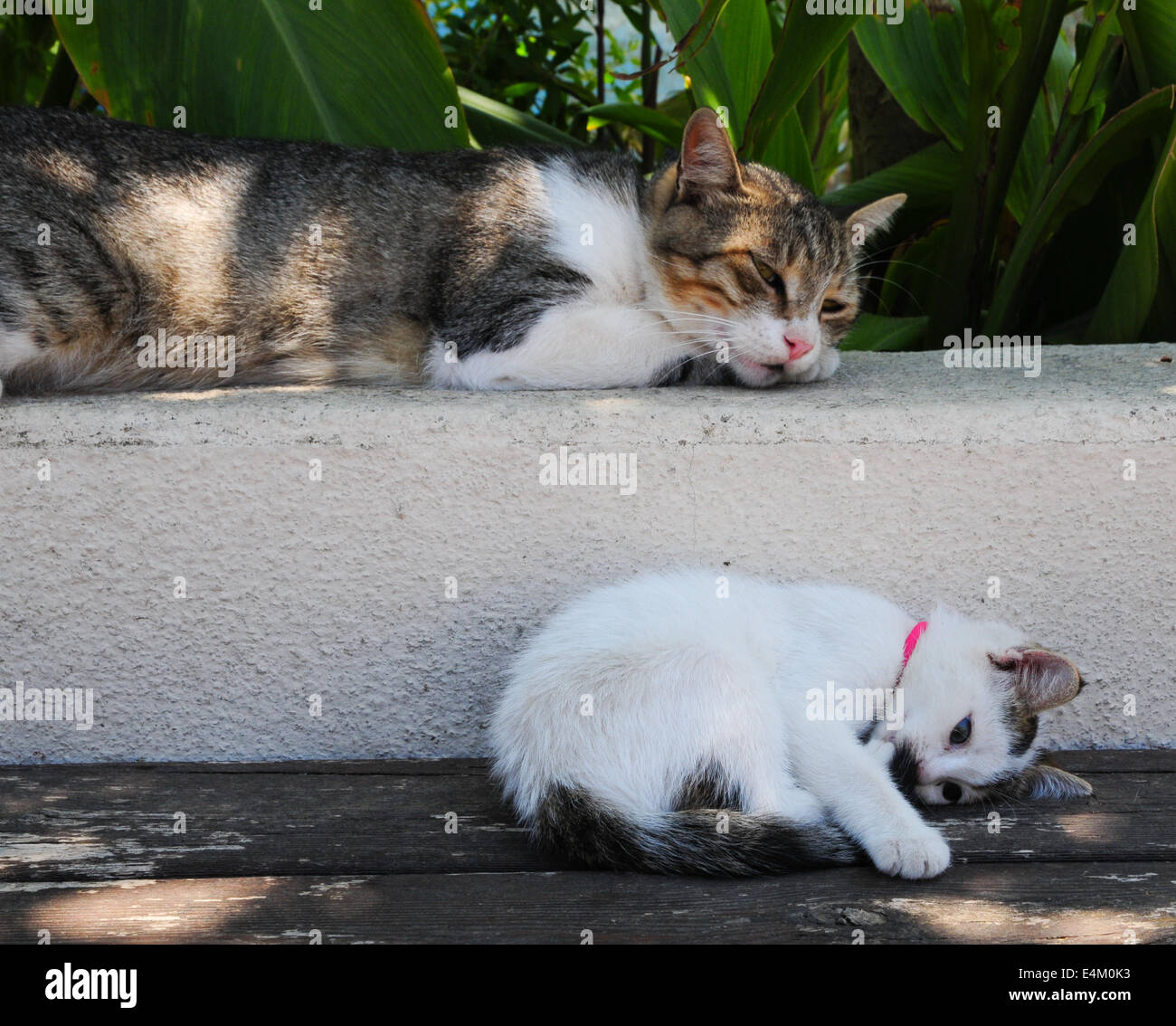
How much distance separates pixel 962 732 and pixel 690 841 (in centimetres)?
59

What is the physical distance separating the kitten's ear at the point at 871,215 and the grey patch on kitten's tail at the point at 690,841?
1.56 metres

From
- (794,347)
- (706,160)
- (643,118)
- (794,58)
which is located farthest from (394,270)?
(643,118)

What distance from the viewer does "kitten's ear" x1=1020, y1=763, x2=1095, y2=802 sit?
1.97 meters

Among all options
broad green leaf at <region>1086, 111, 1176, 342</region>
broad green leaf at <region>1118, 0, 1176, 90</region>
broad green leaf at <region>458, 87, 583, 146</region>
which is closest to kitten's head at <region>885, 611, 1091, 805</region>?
broad green leaf at <region>1086, 111, 1176, 342</region>

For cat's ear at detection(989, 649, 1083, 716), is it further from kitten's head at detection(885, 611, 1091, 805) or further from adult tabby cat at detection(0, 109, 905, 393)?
adult tabby cat at detection(0, 109, 905, 393)

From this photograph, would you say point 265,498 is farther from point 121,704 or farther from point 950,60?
point 950,60

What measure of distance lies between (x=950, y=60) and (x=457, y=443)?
2.33 m

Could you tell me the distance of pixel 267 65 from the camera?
2887 millimetres

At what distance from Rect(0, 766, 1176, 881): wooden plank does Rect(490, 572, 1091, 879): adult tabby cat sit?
8cm

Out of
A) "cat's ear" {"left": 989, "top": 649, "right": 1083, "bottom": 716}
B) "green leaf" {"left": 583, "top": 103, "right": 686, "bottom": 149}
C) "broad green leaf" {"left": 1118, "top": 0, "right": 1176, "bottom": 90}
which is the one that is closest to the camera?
"cat's ear" {"left": 989, "top": 649, "right": 1083, "bottom": 716}

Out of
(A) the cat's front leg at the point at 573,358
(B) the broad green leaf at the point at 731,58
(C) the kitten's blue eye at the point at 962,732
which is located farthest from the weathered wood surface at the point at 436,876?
(B) the broad green leaf at the point at 731,58

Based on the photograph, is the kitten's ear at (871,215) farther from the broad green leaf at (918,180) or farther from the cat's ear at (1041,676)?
the cat's ear at (1041,676)

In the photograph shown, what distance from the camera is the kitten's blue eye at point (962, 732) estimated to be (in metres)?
1.95
